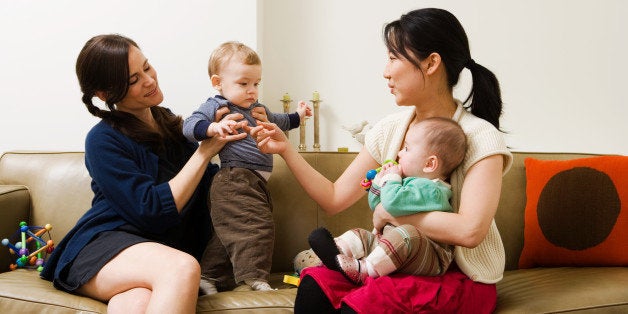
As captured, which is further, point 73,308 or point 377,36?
point 377,36

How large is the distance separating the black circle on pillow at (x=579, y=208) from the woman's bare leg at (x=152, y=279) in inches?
52.9

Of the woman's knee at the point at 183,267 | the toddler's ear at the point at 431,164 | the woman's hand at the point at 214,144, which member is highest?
the toddler's ear at the point at 431,164

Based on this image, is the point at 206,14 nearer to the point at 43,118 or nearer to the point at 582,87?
the point at 43,118

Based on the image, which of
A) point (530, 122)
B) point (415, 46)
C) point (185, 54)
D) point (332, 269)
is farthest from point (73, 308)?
point (530, 122)

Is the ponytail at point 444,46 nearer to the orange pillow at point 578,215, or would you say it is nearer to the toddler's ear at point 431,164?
the toddler's ear at point 431,164

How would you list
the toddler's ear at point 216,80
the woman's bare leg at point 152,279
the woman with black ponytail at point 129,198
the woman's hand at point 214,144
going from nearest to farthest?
the woman's bare leg at point 152,279 < the woman with black ponytail at point 129,198 < the woman's hand at point 214,144 < the toddler's ear at point 216,80

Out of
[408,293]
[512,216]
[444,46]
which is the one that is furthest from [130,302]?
[512,216]

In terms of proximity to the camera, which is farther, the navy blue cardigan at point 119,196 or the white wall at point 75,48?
the white wall at point 75,48

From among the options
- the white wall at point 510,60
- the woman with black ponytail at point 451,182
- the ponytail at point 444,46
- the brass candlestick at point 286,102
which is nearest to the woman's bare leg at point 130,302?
the woman with black ponytail at point 451,182

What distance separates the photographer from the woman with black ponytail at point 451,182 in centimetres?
148

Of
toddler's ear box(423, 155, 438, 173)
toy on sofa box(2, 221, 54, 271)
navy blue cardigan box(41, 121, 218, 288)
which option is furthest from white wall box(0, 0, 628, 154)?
toddler's ear box(423, 155, 438, 173)

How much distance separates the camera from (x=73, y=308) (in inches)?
Result: 65.5

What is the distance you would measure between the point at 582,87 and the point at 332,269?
83.9 inches

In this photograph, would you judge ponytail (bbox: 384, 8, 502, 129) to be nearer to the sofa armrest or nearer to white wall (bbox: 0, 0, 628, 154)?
white wall (bbox: 0, 0, 628, 154)
